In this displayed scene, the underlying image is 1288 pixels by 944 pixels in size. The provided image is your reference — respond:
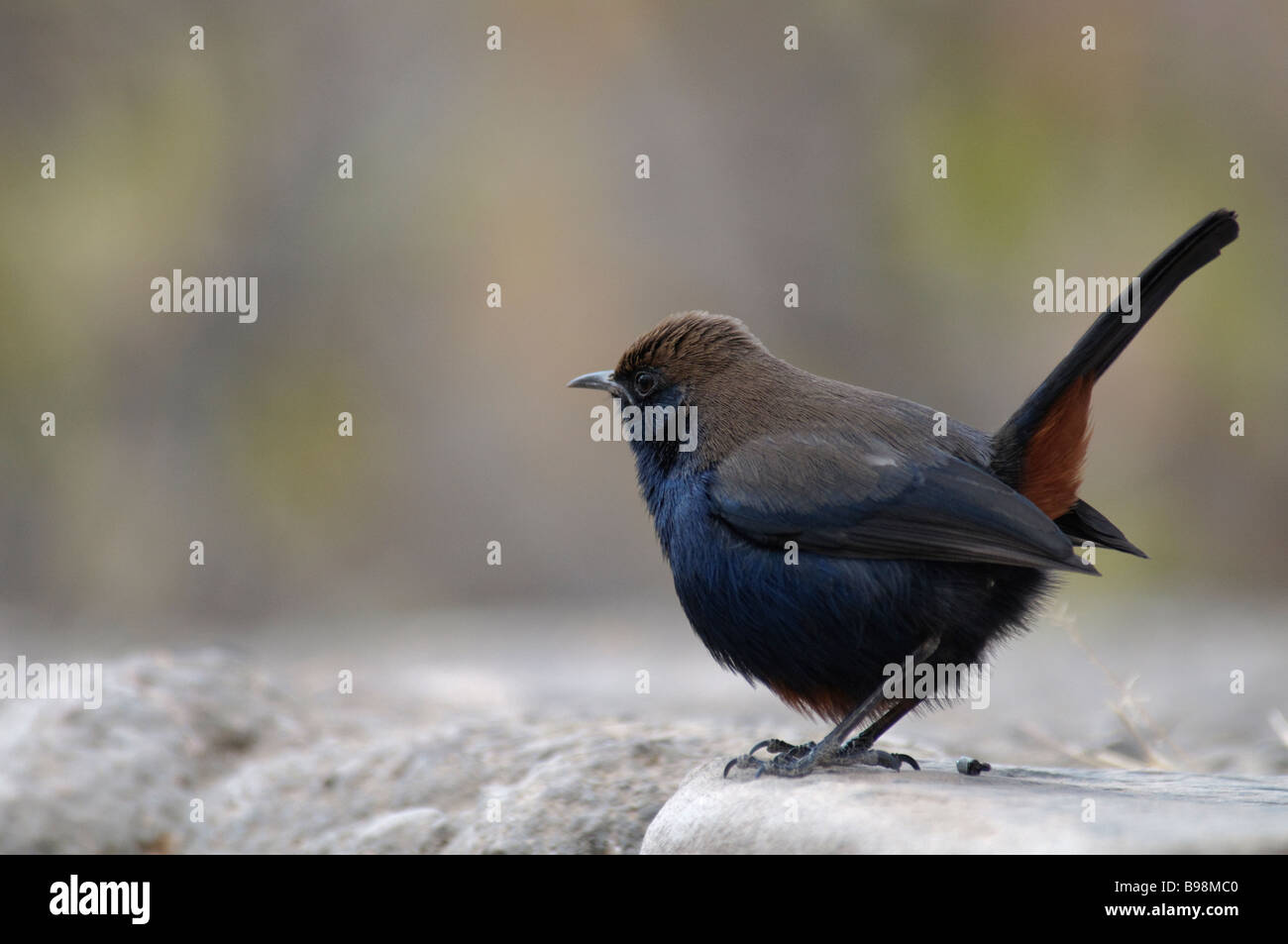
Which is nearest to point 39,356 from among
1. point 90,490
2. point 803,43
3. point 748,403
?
point 90,490

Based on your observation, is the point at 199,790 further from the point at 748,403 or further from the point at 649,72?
the point at 649,72

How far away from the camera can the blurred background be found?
12359mm

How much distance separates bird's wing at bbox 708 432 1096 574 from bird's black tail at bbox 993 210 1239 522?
0.18 metres

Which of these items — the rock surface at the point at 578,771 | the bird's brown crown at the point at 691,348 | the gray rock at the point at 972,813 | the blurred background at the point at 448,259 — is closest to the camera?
the gray rock at the point at 972,813

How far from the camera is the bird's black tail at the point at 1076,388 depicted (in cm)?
414

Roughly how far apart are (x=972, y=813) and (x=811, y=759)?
781mm

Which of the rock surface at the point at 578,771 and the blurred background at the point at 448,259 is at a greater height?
the blurred background at the point at 448,259

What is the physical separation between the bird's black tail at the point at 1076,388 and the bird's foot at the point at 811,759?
3.09 ft

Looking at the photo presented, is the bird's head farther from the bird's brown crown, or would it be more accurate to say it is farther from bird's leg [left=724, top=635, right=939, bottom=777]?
bird's leg [left=724, top=635, right=939, bottom=777]

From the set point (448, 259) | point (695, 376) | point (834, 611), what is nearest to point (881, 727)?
point (834, 611)

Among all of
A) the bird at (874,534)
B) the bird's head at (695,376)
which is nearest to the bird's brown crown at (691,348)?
the bird's head at (695,376)

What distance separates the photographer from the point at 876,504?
4145 millimetres

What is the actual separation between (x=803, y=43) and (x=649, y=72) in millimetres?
1454

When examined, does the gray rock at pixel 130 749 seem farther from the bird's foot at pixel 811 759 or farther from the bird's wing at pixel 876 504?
the bird's wing at pixel 876 504
